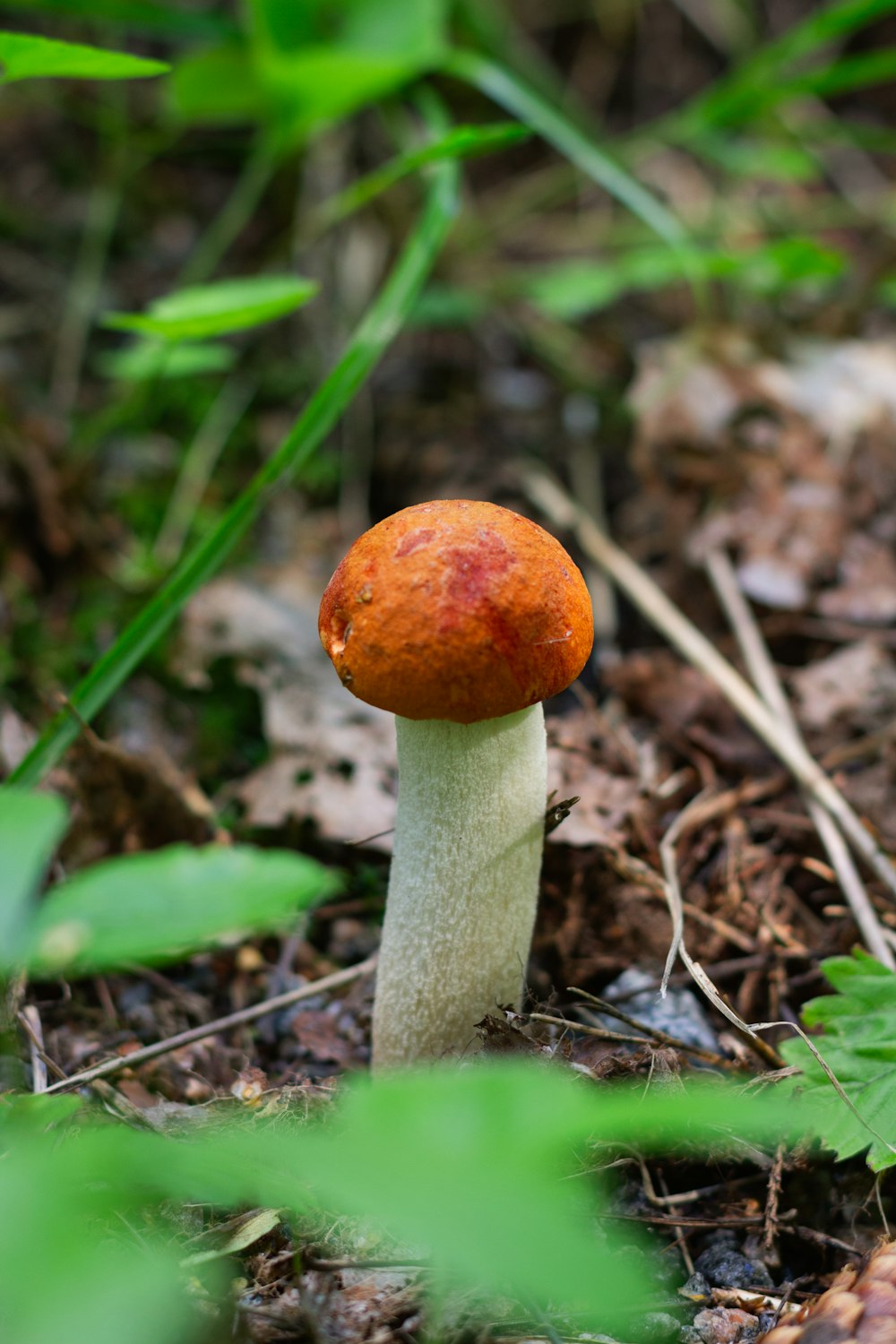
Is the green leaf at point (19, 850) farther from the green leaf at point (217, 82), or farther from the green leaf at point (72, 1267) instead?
the green leaf at point (217, 82)

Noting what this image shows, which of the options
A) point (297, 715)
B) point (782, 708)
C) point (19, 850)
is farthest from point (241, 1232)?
point (782, 708)

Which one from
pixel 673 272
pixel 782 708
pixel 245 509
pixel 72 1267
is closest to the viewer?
pixel 72 1267

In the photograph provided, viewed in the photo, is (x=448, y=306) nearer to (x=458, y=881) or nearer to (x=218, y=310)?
(x=218, y=310)

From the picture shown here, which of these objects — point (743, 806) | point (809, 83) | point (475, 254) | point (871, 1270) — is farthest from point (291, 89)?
Answer: point (871, 1270)

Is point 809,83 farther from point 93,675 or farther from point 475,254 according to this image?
point 93,675

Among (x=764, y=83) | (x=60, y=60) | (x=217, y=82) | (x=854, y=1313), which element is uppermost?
(x=217, y=82)

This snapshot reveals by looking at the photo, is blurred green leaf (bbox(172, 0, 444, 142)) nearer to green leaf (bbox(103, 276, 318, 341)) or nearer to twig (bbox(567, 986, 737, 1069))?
green leaf (bbox(103, 276, 318, 341))
